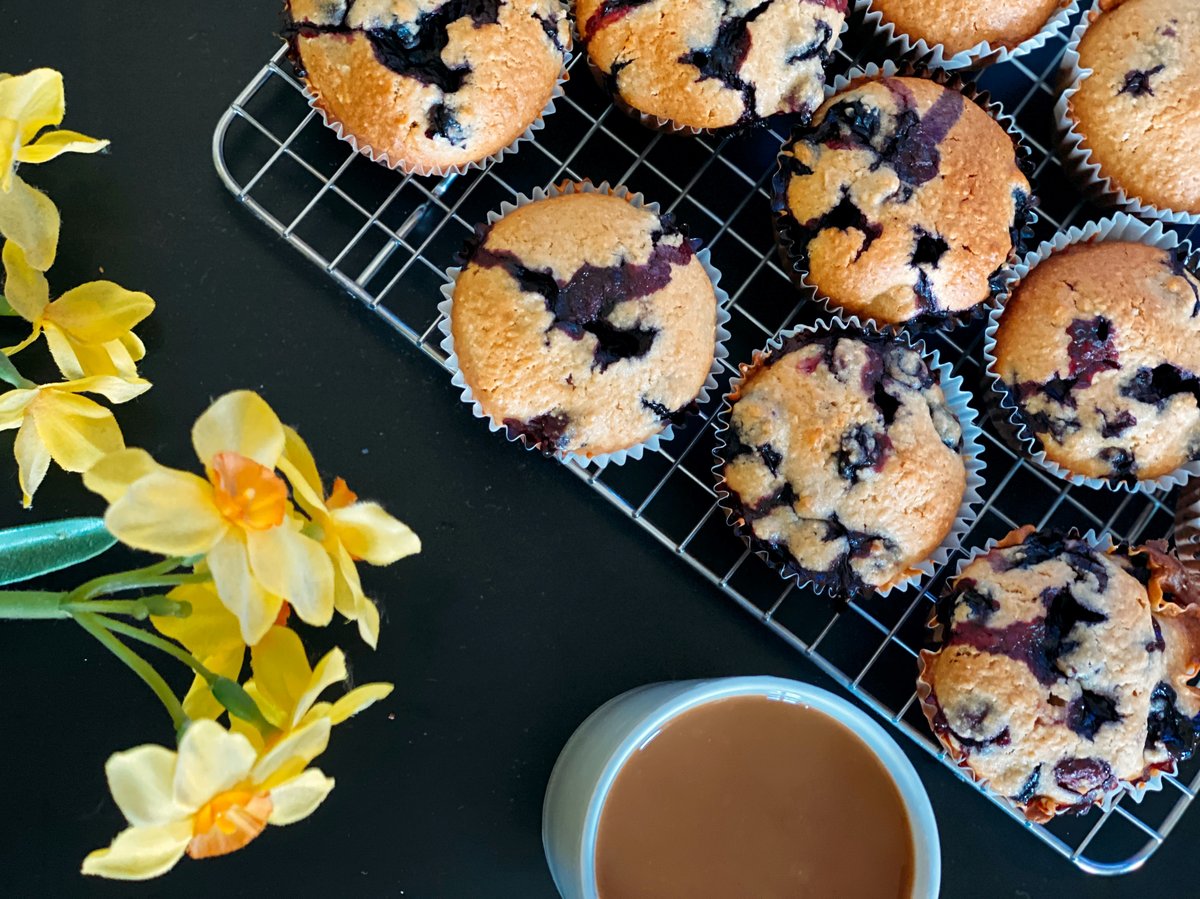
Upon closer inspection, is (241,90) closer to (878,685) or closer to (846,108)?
(846,108)

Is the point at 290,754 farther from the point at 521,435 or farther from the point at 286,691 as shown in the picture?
the point at 521,435

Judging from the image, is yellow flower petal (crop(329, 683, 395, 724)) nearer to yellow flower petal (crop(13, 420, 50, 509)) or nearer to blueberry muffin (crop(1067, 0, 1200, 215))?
yellow flower petal (crop(13, 420, 50, 509))

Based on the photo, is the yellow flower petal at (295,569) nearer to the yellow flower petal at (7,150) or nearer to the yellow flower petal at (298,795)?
the yellow flower petal at (298,795)

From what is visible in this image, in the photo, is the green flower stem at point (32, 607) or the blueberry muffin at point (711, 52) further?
the blueberry muffin at point (711, 52)

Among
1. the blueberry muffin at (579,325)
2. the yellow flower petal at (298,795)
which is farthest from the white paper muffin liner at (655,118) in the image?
the yellow flower petal at (298,795)

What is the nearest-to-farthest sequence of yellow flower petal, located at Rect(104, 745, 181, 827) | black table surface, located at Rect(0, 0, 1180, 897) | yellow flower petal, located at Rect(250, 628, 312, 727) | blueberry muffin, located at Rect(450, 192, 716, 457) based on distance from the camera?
1. yellow flower petal, located at Rect(104, 745, 181, 827)
2. yellow flower petal, located at Rect(250, 628, 312, 727)
3. blueberry muffin, located at Rect(450, 192, 716, 457)
4. black table surface, located at Rect(0, 0, 1180, 897)

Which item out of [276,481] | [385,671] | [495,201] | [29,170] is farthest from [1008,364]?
[29,170]

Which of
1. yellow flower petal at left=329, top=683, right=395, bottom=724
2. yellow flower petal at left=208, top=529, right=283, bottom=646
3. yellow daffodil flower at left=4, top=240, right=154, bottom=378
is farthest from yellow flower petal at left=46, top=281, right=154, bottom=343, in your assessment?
yellow flower petal at left=329, top=683, right=395, bottom=724

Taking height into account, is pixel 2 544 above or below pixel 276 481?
below
